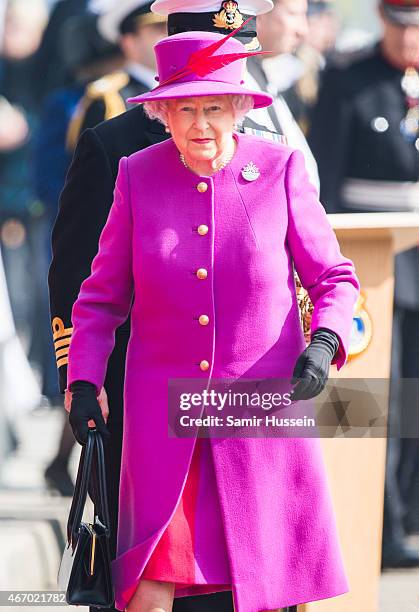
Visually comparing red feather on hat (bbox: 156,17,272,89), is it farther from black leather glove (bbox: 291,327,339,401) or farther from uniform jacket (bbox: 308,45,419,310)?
uniform jacket (bbox: 308,45,419,310)

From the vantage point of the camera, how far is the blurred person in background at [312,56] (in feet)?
25.4

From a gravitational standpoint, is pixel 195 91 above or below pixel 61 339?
above

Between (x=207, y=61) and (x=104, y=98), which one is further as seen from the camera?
(x=104, y=98)

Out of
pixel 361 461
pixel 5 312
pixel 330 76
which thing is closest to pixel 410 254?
pixel 330 76

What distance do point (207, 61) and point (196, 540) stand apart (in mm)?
1062

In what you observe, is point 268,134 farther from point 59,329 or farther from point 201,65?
point 59,329

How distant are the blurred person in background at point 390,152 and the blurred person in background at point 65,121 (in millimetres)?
941

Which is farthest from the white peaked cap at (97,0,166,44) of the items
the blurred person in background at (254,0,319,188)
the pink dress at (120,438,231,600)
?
the pink dress at (120,438,231,600)

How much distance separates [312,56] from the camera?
26.3 feet

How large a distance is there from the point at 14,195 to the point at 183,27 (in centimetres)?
399

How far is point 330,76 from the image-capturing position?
7.54 metres

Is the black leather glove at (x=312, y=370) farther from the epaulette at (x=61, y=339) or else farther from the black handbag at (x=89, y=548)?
the epaulette at (x=61, y=339)

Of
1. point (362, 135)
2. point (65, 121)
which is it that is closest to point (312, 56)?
point (362, 135)

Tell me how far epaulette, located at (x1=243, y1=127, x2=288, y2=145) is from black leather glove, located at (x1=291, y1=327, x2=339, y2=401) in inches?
29.3
